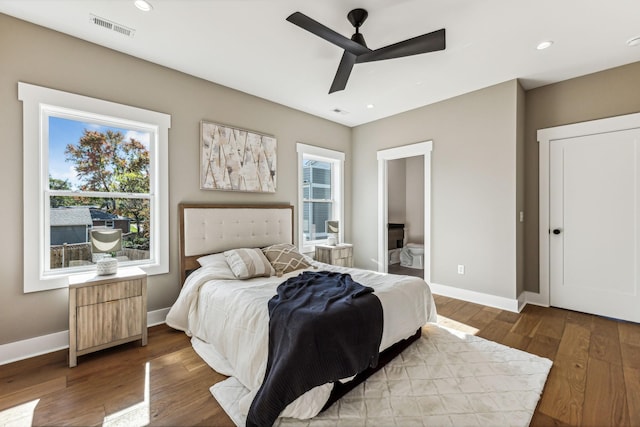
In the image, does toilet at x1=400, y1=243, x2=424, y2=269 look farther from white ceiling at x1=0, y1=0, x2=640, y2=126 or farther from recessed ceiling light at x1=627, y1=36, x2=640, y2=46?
recessed ceiling light at x1=627, y1=36, x2=640, y2=46

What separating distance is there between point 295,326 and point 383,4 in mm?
2414

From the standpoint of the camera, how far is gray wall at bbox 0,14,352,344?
2.29 metres

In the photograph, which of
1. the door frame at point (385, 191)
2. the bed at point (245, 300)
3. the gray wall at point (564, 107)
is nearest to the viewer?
the bed at point (245, 300)

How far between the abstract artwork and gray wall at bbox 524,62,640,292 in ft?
11.6

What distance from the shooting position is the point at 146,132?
3.06 m

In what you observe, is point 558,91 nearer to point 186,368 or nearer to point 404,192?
point 404,192

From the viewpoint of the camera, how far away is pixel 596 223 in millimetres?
3336

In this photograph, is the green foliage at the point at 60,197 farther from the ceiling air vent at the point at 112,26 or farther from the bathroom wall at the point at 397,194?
the bathroom wall at the point at 397,194

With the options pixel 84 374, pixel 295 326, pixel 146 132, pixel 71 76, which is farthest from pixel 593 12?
pixel 84 374

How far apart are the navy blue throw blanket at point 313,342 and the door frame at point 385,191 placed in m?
2.45

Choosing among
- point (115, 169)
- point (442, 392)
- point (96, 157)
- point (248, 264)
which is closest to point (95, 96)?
point (96, 157)

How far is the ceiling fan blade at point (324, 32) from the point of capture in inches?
76.2

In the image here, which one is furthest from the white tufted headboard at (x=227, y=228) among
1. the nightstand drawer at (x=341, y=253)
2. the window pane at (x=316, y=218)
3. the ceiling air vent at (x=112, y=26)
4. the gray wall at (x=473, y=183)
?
the gray wall at (x=473, y=183)

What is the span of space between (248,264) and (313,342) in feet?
4.84
